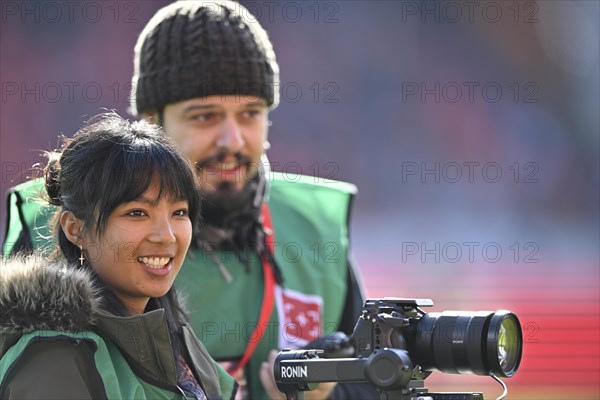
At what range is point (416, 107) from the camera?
986cm

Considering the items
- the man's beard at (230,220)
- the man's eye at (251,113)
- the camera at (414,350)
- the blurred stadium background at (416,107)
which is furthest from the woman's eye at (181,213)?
the blurred stadium background at (416,107)

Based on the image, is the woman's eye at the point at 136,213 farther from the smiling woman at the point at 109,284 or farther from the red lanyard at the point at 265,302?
the red lanyard at the point at 265,302

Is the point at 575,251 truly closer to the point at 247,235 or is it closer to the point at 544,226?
the point at 544,226

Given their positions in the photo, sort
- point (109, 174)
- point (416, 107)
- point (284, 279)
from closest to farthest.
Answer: point (109, 174), point (284, 279), point (416, 107)

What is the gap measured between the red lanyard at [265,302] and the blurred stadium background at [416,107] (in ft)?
16.9

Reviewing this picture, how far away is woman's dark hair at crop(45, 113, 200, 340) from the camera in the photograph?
7.29 ft

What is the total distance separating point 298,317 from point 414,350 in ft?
4.09

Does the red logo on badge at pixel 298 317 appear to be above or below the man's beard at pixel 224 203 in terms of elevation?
below

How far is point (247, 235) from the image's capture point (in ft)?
11.1

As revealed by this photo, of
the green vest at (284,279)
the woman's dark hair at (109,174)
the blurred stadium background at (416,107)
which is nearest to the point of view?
the woman's dark hair at (109,174)

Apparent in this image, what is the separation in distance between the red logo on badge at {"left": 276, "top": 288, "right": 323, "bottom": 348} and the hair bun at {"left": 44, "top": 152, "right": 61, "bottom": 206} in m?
1.11

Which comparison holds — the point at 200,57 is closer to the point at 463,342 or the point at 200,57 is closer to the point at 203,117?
the point at 203,117

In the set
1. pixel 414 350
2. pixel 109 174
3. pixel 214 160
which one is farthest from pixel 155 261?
pixel 214 160

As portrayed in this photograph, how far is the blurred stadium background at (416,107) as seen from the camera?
30.0 feet
